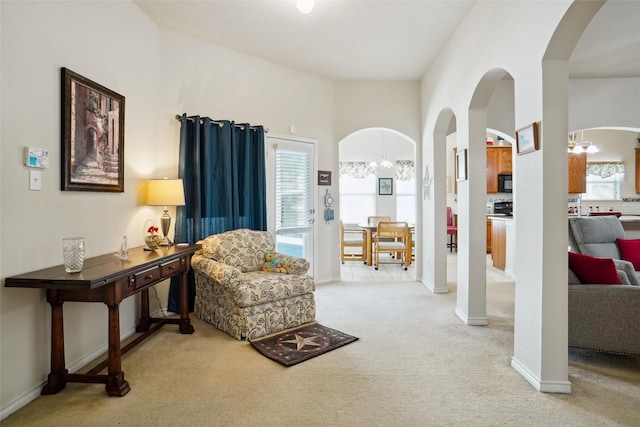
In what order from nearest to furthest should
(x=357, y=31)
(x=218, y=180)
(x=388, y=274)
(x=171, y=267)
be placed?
1. (x=171, y=267)
2. (x=357, y=31)
3. (x=218, y=180)
4. (x=388, y=274)

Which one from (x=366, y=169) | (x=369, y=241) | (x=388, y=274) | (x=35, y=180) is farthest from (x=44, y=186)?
(x=366, y=169)

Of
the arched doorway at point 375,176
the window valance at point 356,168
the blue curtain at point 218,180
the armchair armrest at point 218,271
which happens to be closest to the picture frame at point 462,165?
the blue curtain at point 218,180

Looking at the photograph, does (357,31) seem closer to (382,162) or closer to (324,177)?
(324,177)

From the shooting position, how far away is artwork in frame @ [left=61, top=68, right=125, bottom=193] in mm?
2521

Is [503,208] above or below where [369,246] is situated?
above

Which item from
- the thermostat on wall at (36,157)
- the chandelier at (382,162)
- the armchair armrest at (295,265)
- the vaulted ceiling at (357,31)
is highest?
the vaulted ceiling at (357,31)

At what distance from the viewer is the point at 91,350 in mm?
2836

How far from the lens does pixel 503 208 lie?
8.12 m

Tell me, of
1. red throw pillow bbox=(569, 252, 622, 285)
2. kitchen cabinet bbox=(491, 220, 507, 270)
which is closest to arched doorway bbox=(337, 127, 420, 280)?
kitchen cabinet bbox=(491, 220, 507, 270)

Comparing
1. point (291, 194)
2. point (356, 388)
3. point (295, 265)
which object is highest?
point (291, 194)

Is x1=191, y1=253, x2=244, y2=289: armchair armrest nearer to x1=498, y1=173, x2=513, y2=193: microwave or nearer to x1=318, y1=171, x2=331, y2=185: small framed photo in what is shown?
x1=318, y1=171, x2=331, y2=185: small framed photo

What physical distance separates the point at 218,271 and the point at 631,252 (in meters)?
4.03

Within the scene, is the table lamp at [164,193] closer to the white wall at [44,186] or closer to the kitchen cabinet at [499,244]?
the white wall at [44,186]

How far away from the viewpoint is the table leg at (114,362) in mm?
2275
